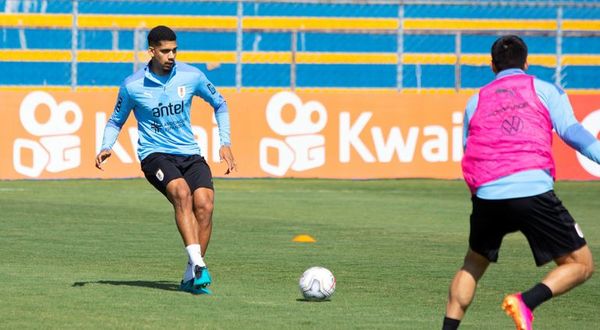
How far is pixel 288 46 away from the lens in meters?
29.6

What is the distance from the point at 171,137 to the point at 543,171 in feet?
12.8

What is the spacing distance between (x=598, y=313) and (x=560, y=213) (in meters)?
2.25

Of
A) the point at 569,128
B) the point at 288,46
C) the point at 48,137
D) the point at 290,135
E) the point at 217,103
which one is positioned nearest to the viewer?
the point at 569,128

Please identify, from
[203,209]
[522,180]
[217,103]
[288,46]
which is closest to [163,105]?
[217,103]

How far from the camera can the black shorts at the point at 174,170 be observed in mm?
10086

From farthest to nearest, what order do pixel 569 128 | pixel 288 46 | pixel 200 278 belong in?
pixel 288 46 → pixel 200 278 → pixel 569 128

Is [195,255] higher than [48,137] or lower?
lower

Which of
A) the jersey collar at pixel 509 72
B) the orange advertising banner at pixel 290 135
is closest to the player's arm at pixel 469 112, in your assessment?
the jersey collar at pixel 509 72

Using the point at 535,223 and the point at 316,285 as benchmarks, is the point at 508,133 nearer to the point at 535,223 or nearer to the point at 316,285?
the point at 535,223

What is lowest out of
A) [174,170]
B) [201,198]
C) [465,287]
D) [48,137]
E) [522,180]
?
[48,137]

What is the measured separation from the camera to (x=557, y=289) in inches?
279

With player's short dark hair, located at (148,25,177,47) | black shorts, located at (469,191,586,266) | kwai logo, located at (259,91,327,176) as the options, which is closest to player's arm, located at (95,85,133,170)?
player's short dark hair, located at (148,25,177,47)

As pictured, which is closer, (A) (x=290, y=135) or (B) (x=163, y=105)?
(B) (x=163, y=105)

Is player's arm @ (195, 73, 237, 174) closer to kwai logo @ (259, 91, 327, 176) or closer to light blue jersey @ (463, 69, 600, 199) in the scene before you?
→ light blue jersey @ (463, 69, 600, 199)
